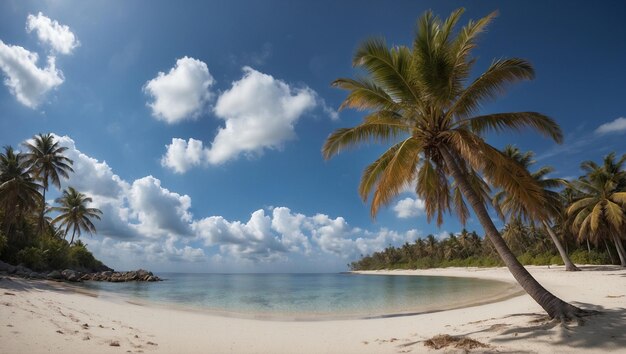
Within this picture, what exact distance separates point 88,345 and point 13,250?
3444 cm

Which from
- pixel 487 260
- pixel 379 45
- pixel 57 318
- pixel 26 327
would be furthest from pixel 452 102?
pixel 487 260

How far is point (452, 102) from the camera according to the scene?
8.38 m

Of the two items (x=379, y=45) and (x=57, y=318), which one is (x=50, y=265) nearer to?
(x=57, y=318)

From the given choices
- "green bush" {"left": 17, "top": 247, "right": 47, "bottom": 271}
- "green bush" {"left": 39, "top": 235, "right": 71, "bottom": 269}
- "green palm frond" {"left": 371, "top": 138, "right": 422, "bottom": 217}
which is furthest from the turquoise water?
"green bush" {"left": 39, "top": 235, "right": 71, "bottom": 269}

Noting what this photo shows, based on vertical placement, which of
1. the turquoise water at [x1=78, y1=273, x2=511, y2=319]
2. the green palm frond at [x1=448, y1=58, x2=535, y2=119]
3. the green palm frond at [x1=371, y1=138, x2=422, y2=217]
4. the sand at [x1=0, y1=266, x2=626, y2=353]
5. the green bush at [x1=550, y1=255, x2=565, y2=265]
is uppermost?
the green palm frond at [x1=448, y1=58, x2=535, y2=119]

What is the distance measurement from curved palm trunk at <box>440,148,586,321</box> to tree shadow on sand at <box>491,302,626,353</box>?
26 centimetres

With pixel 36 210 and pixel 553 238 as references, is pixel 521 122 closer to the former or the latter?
pixel 553 238

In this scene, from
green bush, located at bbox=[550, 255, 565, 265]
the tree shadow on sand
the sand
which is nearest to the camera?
the tree shadow on sand

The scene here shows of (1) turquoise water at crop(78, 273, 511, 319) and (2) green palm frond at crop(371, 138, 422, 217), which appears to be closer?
(2) green palm frond at crop(371, 138, 422, 217)

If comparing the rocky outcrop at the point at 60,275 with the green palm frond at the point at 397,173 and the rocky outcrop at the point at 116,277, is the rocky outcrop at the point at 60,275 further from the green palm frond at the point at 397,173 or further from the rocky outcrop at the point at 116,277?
the green palm frond at the point at 397,173

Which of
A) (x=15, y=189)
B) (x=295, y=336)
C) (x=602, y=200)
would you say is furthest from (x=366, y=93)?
(x=15, y=189)

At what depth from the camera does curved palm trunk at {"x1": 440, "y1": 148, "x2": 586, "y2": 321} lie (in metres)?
6.35

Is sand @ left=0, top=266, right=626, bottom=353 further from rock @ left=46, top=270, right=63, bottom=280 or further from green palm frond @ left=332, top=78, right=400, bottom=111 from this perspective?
rock @ left=46, top=270, right=63, bottom=280

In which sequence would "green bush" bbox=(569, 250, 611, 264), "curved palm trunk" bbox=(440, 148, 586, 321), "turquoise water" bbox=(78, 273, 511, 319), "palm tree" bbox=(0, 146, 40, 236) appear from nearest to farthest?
1. "curved palm trunk" bbox=(440, 148, 586, 321)
2. "turquoise water" bbox=(78, 273, 511, 319)
3. "palm tree" bbox=(0, 146, 40, 236)
4. "green bush" bbox=(569, 250, 611, 264)
